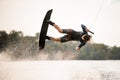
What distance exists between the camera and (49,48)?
2.78 meters

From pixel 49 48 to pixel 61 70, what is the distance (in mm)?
277

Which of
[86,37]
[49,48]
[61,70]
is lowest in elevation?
[61,70]

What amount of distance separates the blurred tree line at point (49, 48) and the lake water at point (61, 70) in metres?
0.07

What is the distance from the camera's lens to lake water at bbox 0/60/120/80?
2.58m

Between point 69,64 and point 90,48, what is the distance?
279 mm

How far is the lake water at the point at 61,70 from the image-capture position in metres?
2.58

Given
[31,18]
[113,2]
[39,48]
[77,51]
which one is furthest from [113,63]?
[31,18]

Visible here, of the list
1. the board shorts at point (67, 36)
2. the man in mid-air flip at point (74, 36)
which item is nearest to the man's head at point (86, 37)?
the man in mid-air flip at point (74, 36)

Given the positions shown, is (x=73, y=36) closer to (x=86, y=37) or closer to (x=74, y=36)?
(x=74, y=36)

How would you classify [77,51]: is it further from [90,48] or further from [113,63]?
[113,63]

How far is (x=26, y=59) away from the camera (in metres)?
2.79

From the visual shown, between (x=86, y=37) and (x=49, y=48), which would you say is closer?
(x=86, y=37)

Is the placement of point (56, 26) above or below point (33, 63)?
above

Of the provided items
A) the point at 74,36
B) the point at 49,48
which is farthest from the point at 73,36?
the point at 49,48
